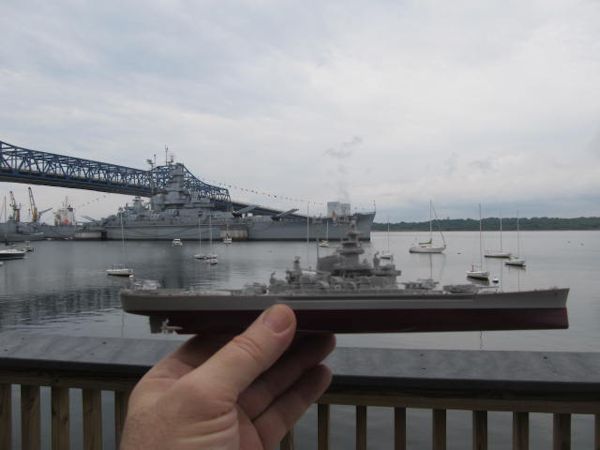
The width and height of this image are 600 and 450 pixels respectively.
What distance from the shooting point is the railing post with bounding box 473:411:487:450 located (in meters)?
2.96

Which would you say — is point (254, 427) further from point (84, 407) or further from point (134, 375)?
point (84, 407)

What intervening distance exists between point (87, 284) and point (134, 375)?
39401 mm

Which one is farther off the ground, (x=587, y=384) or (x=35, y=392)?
(x=587, y=384)

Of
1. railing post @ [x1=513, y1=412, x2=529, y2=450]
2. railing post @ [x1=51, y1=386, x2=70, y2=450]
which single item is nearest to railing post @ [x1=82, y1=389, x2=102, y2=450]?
railing post @ [x1=51, y1=386, x2=70, y2=450]

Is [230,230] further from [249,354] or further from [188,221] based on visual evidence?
[249,354]

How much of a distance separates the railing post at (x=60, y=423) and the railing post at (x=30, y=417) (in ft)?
0.53

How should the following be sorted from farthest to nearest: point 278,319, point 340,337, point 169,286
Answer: point 169,286, point 340,337, point 278,319

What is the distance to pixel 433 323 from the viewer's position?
2965 mm

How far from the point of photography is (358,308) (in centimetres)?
291

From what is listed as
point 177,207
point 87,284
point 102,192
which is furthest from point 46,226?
point 87,284

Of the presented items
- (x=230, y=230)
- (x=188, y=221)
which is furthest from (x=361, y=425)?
(x=188, y=221)

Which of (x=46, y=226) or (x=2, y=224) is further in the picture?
(x=46, y=226)

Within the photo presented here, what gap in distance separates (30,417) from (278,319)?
2.68m

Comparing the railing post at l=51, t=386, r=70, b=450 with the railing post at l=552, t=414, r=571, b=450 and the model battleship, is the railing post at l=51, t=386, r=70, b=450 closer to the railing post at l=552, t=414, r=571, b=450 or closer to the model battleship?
the model battleship
